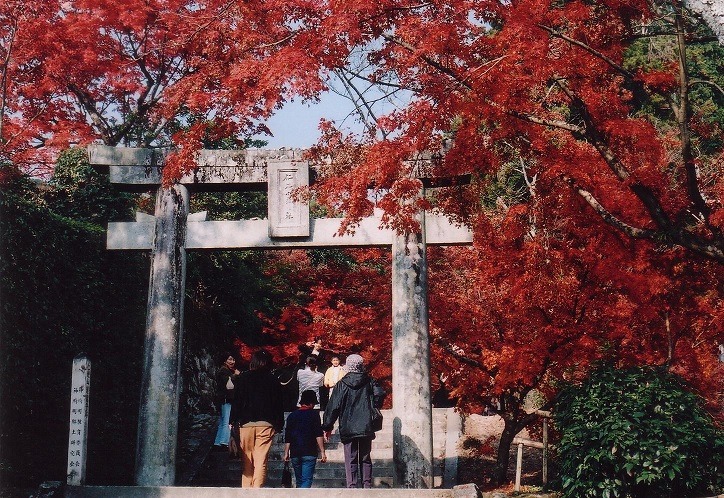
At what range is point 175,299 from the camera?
34.8ft

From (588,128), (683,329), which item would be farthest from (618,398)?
(683,329)

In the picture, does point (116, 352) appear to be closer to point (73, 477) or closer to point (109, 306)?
point (109, 306)

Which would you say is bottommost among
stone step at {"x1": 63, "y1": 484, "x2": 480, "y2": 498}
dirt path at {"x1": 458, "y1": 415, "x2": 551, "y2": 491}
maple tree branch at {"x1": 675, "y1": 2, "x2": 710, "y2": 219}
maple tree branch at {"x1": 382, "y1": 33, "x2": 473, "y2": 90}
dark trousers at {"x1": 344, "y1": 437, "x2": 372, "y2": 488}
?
dirt path at {"x1": 458, "y1": 415, "x2": 551, "y2": 491}

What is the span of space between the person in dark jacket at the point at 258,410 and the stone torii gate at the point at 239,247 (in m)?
2.17

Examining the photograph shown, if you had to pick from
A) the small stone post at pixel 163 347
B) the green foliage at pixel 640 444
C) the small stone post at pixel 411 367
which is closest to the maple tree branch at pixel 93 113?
the small stone post at pixel 163 347

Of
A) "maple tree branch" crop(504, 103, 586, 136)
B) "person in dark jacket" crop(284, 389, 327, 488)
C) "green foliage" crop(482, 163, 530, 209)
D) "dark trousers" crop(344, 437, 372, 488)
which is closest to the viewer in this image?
"maple tree branch" crop(504, 103, 586, 136)

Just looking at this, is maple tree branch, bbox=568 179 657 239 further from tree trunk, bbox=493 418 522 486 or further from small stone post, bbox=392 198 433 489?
tree trunk, bbox=493 418 522 486

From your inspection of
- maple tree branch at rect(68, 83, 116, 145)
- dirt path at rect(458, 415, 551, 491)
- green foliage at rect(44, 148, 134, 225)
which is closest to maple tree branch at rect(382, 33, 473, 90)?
green foliage at rect(44, 148, 134, 225)

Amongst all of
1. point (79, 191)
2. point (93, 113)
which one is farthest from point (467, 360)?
point (93, 113)

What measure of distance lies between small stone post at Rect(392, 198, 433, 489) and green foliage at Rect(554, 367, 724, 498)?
97.3 inches

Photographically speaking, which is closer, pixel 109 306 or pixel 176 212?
pixel 176 212

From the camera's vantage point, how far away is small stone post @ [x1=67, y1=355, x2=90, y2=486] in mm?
7914

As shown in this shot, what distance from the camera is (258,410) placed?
8375 millimetres

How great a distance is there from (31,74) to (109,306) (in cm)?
790
